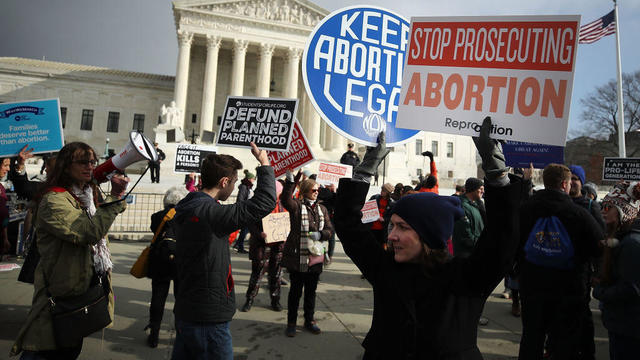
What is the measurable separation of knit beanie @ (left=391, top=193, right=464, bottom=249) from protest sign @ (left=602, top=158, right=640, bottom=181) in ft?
34.7

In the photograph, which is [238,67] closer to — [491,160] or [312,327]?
[312,327]

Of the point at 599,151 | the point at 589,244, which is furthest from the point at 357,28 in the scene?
the point at 599,151

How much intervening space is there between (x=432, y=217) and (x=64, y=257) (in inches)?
93.5

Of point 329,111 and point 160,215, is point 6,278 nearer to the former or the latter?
point 160,215

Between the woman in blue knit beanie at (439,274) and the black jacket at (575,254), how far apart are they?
6.90 ft

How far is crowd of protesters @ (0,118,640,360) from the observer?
1400 millimetres

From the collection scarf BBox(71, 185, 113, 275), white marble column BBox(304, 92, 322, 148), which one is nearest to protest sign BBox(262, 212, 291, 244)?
scarf BBox(71, 185, 113, 275)

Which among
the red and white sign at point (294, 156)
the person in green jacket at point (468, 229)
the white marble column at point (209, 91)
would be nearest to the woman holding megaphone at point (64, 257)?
the red and white sign at point (294, 156)

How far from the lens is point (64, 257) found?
8.00 feet

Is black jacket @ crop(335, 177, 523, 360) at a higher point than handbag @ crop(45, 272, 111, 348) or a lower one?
higher

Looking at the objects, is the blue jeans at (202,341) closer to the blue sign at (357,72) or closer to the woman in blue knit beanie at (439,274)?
the woman in blue knit beanie at (439,274)

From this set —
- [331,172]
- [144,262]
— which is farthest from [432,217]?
[331,172]

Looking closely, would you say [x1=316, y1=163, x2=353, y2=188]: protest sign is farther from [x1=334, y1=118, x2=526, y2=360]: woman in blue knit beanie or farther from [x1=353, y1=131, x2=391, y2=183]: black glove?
[x1=334, y1=118, x2=526, y2=360]: woman in blue knit beanie

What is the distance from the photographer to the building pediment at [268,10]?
38406 millimetres
